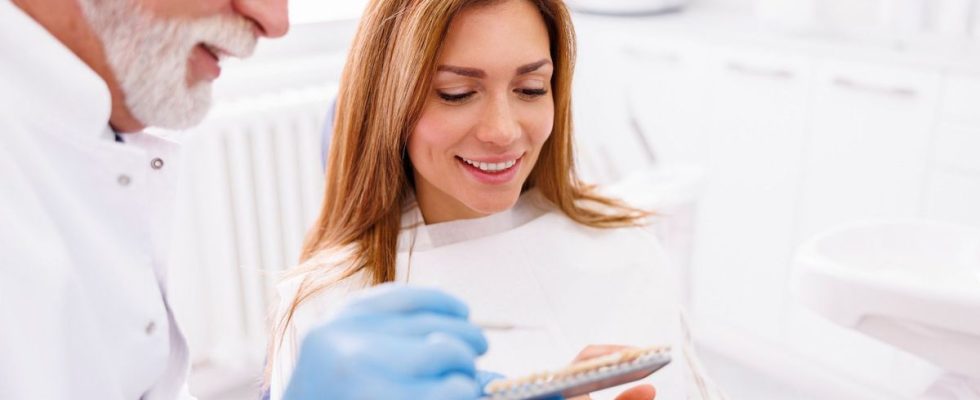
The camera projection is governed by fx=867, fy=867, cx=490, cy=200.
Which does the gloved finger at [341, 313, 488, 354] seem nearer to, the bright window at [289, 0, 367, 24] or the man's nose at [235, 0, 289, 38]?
the man's nose at [235, 0, 289, 38]

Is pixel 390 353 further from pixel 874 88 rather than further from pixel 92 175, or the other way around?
pixel 874 88

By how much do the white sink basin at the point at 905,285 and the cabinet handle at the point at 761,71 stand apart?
1.08 m

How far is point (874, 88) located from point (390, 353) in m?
2.03

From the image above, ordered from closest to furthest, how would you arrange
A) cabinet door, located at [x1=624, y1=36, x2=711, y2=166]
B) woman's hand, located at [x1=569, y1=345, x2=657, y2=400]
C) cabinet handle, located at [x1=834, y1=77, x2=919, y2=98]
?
1. woman's hand, located at [x1=569, y1=345, x2=657, y2=400]
2. cabinet handle, located at [x1=834, y1=77, x2=919, y2=98]
3. cabinet door, located at [x1=624, y1=36, x2=711, y2=166]

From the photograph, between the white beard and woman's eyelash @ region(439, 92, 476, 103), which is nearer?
the white beard

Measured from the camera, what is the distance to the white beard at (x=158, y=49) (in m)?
0.91

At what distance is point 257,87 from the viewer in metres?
2.58

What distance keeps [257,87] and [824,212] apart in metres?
1.72

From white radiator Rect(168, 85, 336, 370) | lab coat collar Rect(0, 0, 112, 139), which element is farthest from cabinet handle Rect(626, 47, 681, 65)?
lab coat collar Rect(0, 0, 112, 139)

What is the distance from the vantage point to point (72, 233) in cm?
99

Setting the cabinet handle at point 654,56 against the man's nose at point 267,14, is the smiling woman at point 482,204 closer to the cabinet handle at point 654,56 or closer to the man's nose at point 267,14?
the man's nose at point 267,14

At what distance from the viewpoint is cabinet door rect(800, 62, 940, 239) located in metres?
2.30

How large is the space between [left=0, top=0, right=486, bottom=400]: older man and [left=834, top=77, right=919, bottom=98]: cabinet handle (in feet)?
6.10

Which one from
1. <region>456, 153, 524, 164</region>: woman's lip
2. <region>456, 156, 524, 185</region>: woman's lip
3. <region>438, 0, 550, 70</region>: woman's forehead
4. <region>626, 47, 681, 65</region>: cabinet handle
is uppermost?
<region>438, 0, 550, 70</region>: woman's forehead
